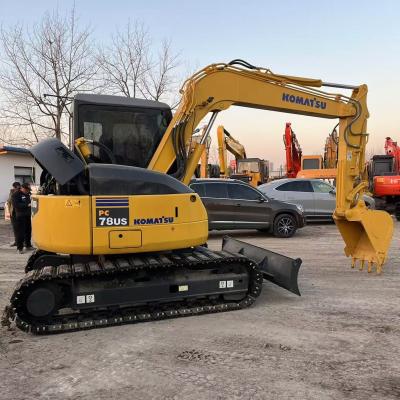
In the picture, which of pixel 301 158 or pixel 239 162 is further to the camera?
pixel 239 162

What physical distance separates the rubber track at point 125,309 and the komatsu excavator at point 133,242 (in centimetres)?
1

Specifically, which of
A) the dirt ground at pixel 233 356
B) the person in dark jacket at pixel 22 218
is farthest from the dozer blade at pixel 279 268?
the person in dark jacket at pixel 22 218

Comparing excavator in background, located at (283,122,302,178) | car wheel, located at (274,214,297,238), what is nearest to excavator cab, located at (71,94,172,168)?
car wheel, located at (274,214,297,238)

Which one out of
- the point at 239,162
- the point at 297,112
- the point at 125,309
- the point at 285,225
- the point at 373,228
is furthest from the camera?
the point at 239,162

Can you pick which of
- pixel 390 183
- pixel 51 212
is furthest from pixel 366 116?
pixel 390 183

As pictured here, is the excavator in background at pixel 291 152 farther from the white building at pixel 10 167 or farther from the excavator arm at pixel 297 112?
the excavator arm at pixel 297 112

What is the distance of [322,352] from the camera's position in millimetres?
4195

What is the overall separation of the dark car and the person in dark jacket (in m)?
4.35

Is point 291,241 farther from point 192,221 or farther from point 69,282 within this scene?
point 69,282

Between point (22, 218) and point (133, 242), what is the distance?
22.2 ft

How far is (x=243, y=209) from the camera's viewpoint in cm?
1229

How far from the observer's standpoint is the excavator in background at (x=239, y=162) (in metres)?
22.1

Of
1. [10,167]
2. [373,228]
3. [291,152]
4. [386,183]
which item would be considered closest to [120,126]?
[373,228]

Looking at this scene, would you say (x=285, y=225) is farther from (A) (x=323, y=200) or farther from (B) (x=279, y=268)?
(B) (x=279, y=268)
